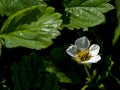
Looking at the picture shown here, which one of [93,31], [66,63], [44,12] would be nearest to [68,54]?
[66,63]

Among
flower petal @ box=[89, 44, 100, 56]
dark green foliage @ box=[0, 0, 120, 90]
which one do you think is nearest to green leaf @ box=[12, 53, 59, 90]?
dark green foliage @ box=[0, 0, 120, 90]

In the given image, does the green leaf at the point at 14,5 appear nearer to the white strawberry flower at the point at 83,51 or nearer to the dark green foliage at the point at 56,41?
the dark green foliage at the point at 56,41

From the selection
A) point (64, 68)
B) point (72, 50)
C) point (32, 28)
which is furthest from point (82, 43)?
point (32, 28)

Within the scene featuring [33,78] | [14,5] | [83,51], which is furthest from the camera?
[83,51]

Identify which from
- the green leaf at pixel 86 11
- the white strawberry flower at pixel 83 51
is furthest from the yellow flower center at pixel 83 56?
the green leaf at pixel 86 11

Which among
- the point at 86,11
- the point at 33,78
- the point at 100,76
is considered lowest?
the point at 100,76

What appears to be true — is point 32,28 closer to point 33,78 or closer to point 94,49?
point 33,78
